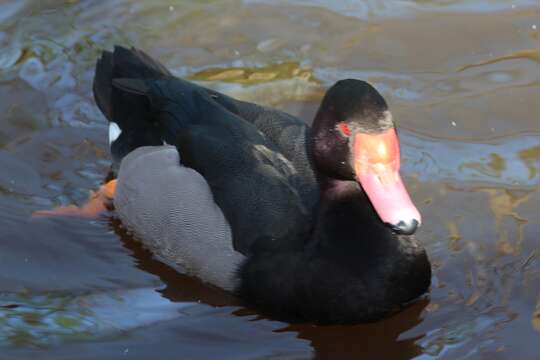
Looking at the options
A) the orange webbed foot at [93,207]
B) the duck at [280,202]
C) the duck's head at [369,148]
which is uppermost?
the duck's head at [369,148]

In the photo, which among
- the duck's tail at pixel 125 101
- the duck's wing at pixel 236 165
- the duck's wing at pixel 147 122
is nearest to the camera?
the duck's wing at pixel 236 165

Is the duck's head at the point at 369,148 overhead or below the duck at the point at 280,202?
overhead

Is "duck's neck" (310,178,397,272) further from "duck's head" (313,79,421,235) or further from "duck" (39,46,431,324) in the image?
"duck's head" (313,79,421,235)

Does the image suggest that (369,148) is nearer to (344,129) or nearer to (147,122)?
(344,129)

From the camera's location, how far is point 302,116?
7.05 metres

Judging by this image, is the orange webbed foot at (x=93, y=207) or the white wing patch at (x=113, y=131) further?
the white wing patch at (x=113, y=131)

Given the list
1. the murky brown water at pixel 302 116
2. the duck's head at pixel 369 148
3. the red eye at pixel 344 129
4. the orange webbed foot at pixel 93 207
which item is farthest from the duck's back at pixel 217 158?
the red eye at pixel 344 129

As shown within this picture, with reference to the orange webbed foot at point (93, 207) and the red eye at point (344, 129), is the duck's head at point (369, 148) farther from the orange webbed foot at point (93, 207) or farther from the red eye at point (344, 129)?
the orange webbed foot at point (93, 207)

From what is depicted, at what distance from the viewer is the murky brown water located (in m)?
5.00

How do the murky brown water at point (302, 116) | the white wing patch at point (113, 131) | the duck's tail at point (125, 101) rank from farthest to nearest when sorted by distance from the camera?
the white wing patch at point (113, 131)
the duck's tail at point (125, 101)
the murky brown water at point (302, 116)

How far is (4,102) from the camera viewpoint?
726 centimetres

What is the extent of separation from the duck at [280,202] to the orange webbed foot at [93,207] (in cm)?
5

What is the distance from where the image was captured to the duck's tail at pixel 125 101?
6.38 metres

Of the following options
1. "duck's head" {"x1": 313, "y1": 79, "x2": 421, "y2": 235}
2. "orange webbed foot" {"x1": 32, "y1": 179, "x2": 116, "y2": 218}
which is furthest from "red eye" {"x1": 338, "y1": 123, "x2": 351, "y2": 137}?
"orange webbed foot" {"x1": 32, "y1": 179, "x2": 116, "y2": 218}
